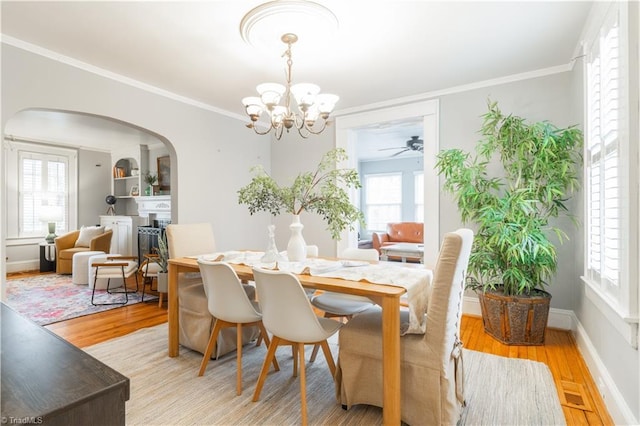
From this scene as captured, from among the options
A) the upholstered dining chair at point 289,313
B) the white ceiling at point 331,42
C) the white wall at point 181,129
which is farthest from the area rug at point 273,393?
the white ceiling at point 331,42

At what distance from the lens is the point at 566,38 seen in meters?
2.65

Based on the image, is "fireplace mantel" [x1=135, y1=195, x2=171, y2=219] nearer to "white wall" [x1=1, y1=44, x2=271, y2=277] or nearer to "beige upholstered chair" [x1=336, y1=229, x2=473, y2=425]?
"white wall" [x1=1, y1=44, x2=271, y2=277]

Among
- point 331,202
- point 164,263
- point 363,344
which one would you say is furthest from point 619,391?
point 164,263

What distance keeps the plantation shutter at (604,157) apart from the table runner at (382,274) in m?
1.02

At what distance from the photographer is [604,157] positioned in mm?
2045

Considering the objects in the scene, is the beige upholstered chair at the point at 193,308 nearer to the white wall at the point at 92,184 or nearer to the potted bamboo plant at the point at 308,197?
the potted bamboo plant at the point at 308,197

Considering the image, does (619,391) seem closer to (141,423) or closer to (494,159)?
(494,159)

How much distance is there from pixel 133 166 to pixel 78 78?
4.28 m

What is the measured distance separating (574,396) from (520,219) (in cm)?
133

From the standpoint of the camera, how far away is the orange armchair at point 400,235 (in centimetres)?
741

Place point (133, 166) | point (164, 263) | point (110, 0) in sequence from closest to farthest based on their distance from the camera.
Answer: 1. point (110, 0)
2. point (164, 263)
3. point (133, 166)

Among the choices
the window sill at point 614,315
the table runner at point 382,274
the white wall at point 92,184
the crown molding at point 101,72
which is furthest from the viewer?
the white wall at point 92,184

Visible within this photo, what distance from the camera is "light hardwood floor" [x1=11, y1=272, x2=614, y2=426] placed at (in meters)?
1.97

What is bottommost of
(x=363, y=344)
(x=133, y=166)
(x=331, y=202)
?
(x=363, y=344)
